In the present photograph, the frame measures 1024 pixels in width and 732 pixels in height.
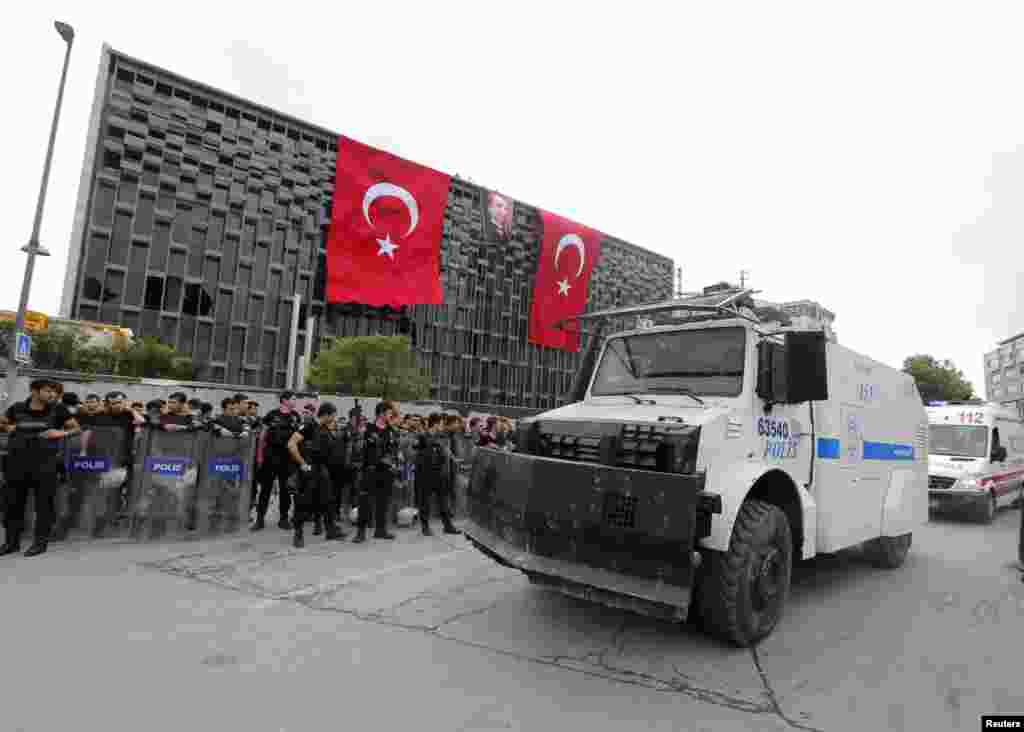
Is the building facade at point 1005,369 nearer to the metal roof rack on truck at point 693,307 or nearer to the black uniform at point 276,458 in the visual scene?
the metal roof rack on truck at point 693,307

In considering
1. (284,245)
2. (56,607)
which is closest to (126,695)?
(56,607)

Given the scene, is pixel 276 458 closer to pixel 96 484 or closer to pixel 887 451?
pixel 96 484

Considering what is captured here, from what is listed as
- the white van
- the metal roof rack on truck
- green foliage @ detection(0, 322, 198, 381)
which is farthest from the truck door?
green foliage @ detection(0, 322, 198, 381)

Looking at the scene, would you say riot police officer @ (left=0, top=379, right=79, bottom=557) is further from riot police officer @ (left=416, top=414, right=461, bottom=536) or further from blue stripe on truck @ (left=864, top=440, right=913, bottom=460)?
blue stripe on truck @ (left=864, top=440, right=913, bottom=460)

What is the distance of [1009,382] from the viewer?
282ft

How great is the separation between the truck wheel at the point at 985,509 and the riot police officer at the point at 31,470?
15.1 m

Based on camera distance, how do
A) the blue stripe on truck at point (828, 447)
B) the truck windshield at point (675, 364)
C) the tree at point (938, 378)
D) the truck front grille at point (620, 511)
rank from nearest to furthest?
the truck front grille at point (620, 511) → the truck windshield at point (675, 364) → the blue stripe on truck at point (828, 447) → the tree at point (938, 378)

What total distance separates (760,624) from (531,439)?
2.25m

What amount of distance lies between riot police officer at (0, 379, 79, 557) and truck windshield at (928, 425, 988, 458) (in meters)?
14.5

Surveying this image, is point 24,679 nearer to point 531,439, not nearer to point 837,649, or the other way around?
point 531,439

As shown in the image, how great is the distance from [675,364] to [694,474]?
5.11 ft

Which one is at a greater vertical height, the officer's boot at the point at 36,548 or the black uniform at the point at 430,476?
the black uniform at the point at 430,476

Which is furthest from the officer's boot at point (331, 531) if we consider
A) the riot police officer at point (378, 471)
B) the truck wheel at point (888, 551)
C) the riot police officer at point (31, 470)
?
the truck wheel at point (888, 551)

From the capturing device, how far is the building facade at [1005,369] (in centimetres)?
8206
